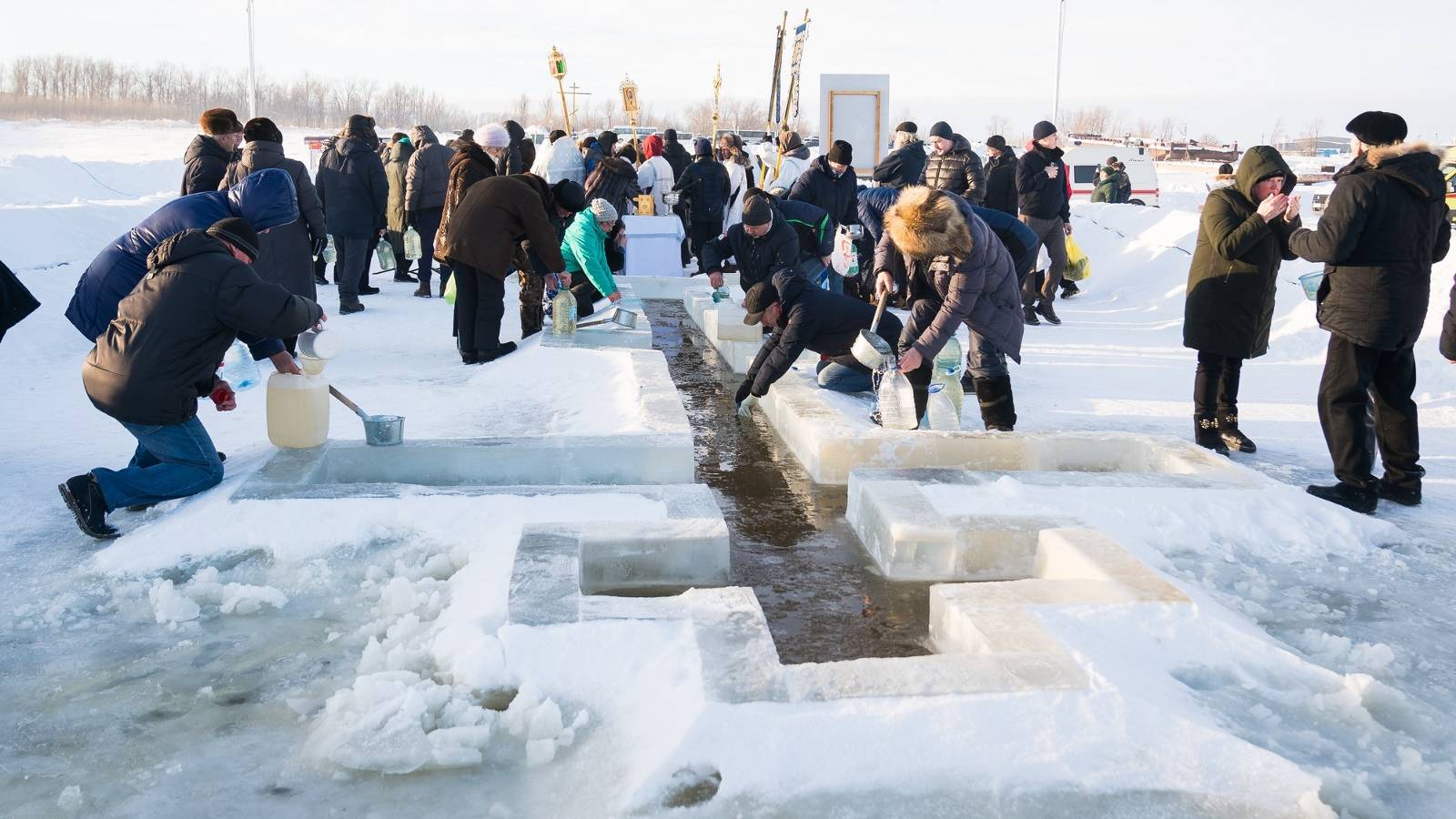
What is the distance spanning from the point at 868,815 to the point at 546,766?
2.59 ft

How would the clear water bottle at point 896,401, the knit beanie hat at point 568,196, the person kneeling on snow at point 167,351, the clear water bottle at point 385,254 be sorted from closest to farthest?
the person kneeling on snow at point 167,351
the clear water bottle at point 896,401
the knit beanie hat at point 568,196
the clear water bottle at point 385,254

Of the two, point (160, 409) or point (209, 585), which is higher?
point (160, 409)

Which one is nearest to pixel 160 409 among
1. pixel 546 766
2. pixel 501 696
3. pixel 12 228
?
pixel 501 696

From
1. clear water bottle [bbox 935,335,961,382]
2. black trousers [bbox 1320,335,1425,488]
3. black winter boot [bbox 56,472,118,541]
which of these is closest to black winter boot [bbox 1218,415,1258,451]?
black trousers [bbox 1320,335,1425,488]

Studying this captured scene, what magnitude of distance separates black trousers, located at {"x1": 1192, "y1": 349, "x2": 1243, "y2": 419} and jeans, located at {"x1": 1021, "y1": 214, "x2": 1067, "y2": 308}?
402 cm

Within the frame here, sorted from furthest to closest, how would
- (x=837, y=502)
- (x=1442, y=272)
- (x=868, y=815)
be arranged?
(x=1442, y=272)
(x=837, y=502)
(x=868, y=815)

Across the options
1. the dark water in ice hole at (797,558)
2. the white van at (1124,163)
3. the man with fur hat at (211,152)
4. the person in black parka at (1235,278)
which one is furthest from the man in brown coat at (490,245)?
the white van at (1124,163)

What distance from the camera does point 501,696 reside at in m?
3.12

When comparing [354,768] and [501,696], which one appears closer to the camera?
[354,768]

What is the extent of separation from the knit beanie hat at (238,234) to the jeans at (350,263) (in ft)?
18.8

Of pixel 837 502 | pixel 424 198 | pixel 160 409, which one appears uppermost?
pixel 424 198

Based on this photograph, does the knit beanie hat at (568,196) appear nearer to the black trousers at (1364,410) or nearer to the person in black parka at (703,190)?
the person in black parka at (703,190)

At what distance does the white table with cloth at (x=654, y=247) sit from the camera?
1352 cm

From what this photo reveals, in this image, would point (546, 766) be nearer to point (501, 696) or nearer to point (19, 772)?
point (501, 696)
